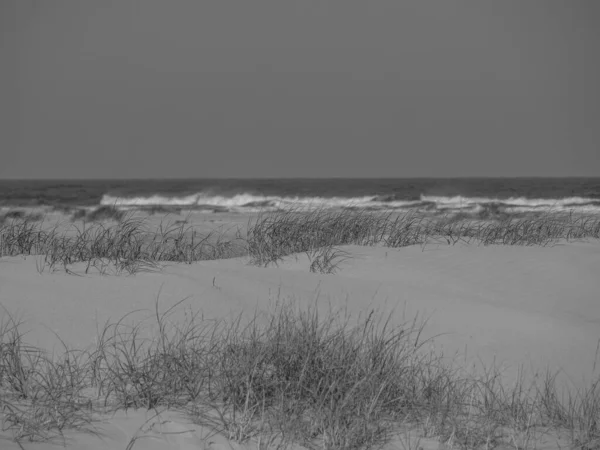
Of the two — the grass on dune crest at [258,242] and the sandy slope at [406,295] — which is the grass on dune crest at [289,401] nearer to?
the sandy slope at [406,295]

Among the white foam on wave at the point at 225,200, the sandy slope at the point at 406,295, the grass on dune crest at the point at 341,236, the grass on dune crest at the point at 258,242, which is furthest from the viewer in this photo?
the white foam on wave at the point at 225,200

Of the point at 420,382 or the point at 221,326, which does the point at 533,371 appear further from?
the point at 221,326

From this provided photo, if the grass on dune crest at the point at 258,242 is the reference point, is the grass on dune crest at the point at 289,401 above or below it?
below

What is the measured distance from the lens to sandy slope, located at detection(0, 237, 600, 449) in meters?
4.60

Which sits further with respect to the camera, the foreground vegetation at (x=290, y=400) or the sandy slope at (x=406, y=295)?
the sandy slope at (x=406, y=295)

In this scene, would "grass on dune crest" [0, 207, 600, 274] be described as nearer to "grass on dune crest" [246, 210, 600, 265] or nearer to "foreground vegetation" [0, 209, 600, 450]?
"grass on dune crest" [246, 210, 600, 265]

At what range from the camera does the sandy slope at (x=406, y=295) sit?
4.60m

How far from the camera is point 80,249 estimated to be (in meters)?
5.99

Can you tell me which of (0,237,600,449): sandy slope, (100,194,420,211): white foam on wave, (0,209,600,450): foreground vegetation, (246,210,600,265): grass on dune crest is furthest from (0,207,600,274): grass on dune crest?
(100,194,420,211): white foam on wave

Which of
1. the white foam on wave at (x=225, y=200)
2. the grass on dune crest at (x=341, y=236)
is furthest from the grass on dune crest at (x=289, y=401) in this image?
the white foam on wave at (x=225, y=200)

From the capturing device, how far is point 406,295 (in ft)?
18.6

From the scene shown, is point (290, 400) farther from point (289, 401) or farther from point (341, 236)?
point (341, 236)

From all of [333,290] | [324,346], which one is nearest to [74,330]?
[324,346]

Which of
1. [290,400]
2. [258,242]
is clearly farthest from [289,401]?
[258,242]
